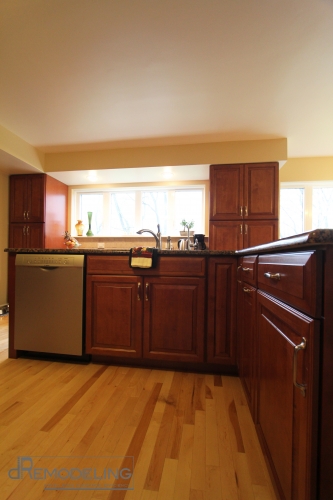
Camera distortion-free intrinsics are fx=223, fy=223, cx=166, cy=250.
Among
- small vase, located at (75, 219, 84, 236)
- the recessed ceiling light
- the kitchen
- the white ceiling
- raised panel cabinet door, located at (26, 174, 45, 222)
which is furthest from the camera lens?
small vase, located at (75, 219, 84, 236)

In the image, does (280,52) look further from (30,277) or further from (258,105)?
(30,277)

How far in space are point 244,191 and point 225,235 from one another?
0.64 metres

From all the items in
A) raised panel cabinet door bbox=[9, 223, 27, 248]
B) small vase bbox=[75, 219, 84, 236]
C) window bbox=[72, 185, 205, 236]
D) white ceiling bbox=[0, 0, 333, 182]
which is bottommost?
raised panel cabinet door bbox=[9, 223, 27, 248]

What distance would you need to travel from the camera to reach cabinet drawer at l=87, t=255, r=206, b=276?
1.63 meters

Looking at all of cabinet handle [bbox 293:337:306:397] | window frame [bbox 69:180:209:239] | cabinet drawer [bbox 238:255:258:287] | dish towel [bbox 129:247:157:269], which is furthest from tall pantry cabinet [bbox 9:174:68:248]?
cabinet handle [bbox 293:337:306:397]

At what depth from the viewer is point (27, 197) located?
351 centimetres

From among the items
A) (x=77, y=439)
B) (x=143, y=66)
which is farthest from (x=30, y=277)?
(x=143, y=66)

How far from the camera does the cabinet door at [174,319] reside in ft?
5.29

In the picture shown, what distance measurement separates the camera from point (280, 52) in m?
1.70

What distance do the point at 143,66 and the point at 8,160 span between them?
2.30m

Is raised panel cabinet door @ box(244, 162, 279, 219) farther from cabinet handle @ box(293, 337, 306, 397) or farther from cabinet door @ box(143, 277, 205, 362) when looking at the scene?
cabinet handle @ box(293, 337, 306, 397)

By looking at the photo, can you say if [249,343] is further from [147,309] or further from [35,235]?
[35,235]

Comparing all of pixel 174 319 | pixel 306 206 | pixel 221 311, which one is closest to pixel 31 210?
pixel 174 319

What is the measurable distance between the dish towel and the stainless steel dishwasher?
413mm
